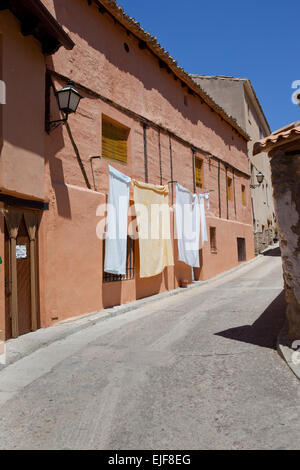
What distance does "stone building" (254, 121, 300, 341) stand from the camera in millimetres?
5715

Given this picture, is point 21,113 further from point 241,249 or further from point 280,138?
point 241,249

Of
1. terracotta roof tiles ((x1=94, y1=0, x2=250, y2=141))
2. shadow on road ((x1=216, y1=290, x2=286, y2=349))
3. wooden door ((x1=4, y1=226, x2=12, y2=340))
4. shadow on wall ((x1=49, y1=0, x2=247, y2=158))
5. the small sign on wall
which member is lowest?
shadow on road ((x1=216, y1=290, x2=286, y2=349))

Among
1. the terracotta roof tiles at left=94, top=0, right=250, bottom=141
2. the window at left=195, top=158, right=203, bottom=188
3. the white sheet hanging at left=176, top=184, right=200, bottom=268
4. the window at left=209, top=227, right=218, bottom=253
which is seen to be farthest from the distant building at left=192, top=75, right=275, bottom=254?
the white sheet hanging at left=176, top=184, right=200, bottom=268

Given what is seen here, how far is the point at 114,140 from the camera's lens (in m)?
10.8

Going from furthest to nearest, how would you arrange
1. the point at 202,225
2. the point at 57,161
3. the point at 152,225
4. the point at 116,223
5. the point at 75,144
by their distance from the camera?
the point at 202,225, the point at 152,225, the point at 116,223, the point at 75,144, the point at 57,161

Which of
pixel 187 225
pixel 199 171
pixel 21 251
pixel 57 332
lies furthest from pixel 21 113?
pixel 199 171

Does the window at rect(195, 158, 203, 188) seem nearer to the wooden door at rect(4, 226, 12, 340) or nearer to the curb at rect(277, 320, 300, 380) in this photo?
the curb at rect(277, 320, 300, 380)

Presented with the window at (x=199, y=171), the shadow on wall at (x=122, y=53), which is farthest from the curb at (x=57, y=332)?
the window at (x=199, y=171)

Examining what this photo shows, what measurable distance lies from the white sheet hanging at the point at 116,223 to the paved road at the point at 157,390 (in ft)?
6.48

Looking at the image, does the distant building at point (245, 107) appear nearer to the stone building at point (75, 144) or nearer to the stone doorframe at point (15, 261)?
the stone building at point (75, 144)

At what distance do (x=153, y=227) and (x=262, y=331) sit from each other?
5308mm

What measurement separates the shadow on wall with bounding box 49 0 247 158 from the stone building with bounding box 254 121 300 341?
6112 mm
